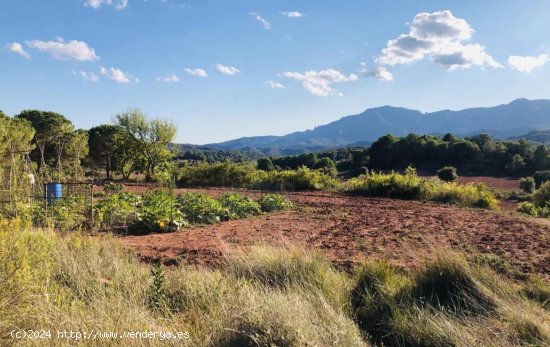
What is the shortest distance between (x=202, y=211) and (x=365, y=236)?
14.2 ft

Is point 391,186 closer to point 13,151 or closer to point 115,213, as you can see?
point 115,213

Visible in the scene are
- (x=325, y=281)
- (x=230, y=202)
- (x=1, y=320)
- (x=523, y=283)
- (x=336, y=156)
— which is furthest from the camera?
(x=336, y=156)

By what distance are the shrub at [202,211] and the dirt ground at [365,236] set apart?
0.48 m

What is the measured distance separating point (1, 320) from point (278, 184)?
59.2 ft

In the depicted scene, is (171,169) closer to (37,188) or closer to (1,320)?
(37,188)

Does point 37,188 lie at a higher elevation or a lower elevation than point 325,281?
higher

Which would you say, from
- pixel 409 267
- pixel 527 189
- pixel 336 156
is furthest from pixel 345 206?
pixel 336 156

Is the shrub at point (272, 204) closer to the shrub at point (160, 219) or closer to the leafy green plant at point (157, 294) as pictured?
the shrub at point (160, 219)

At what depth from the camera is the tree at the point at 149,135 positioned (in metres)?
25.6

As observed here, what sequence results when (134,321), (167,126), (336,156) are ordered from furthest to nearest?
(336,156)
(167,126)
(134,321)

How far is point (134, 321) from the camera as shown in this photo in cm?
305

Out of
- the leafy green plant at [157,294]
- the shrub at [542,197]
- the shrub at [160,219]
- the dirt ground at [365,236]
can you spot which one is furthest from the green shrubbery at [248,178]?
the leafy green plant at [157,294]

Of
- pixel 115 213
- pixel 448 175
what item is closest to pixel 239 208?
pixel 115 213

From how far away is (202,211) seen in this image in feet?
34.6
